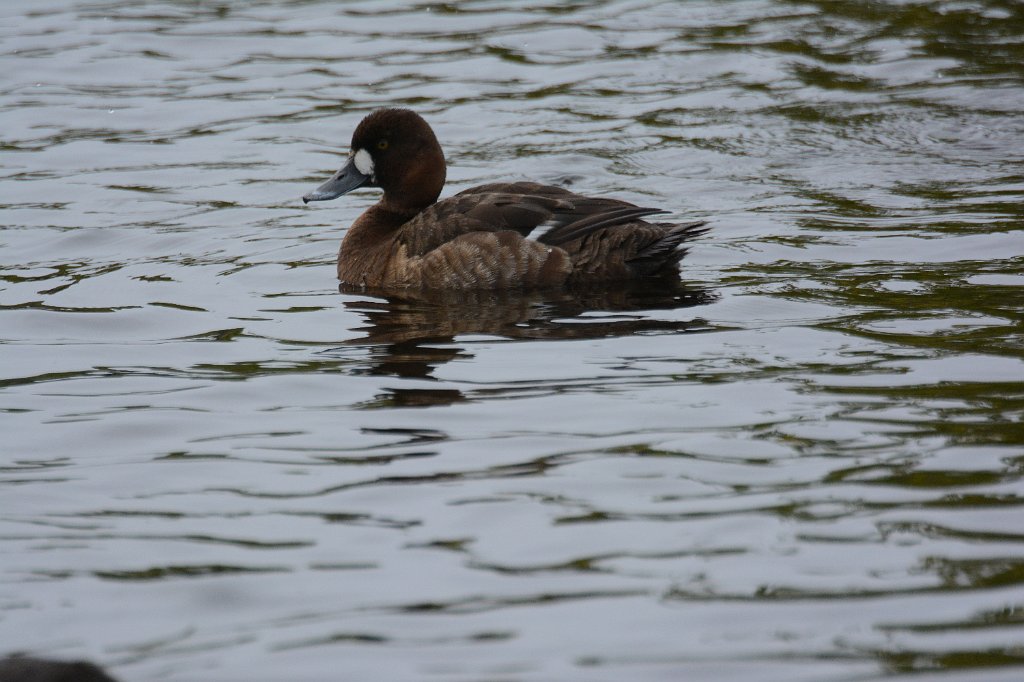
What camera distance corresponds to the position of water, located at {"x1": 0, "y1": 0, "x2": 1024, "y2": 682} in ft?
12.3

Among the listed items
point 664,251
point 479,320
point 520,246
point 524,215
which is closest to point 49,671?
point 479,320

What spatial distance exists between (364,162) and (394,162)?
188 mm

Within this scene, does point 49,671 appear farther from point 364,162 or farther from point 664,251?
point 364,162

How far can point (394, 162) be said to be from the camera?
870 centimetres

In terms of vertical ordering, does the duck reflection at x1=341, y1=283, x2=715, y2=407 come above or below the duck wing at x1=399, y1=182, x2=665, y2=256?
below

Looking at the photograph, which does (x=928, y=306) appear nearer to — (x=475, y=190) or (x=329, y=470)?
(x=475, y=190)

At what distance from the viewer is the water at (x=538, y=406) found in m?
3.73

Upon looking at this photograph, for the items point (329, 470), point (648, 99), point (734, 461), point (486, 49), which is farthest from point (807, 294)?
point (486, 49)

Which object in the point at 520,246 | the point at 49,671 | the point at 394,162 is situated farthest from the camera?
the point at 394,162

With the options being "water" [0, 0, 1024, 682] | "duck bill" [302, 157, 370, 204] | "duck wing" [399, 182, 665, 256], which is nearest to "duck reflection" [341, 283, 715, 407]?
"water" [0, 0, 1024, 682]

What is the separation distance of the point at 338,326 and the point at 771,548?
3.53 m

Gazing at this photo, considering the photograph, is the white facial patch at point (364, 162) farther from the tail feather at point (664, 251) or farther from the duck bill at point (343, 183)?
the tail feather at point (664, 251)

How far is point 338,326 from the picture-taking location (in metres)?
7.20

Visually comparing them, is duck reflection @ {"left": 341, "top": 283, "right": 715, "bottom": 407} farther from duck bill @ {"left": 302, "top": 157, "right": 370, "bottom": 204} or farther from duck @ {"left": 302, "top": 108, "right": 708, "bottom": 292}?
duck bill @ {"left": 302, "top": 157, "right": 370, "bottom": 204}
